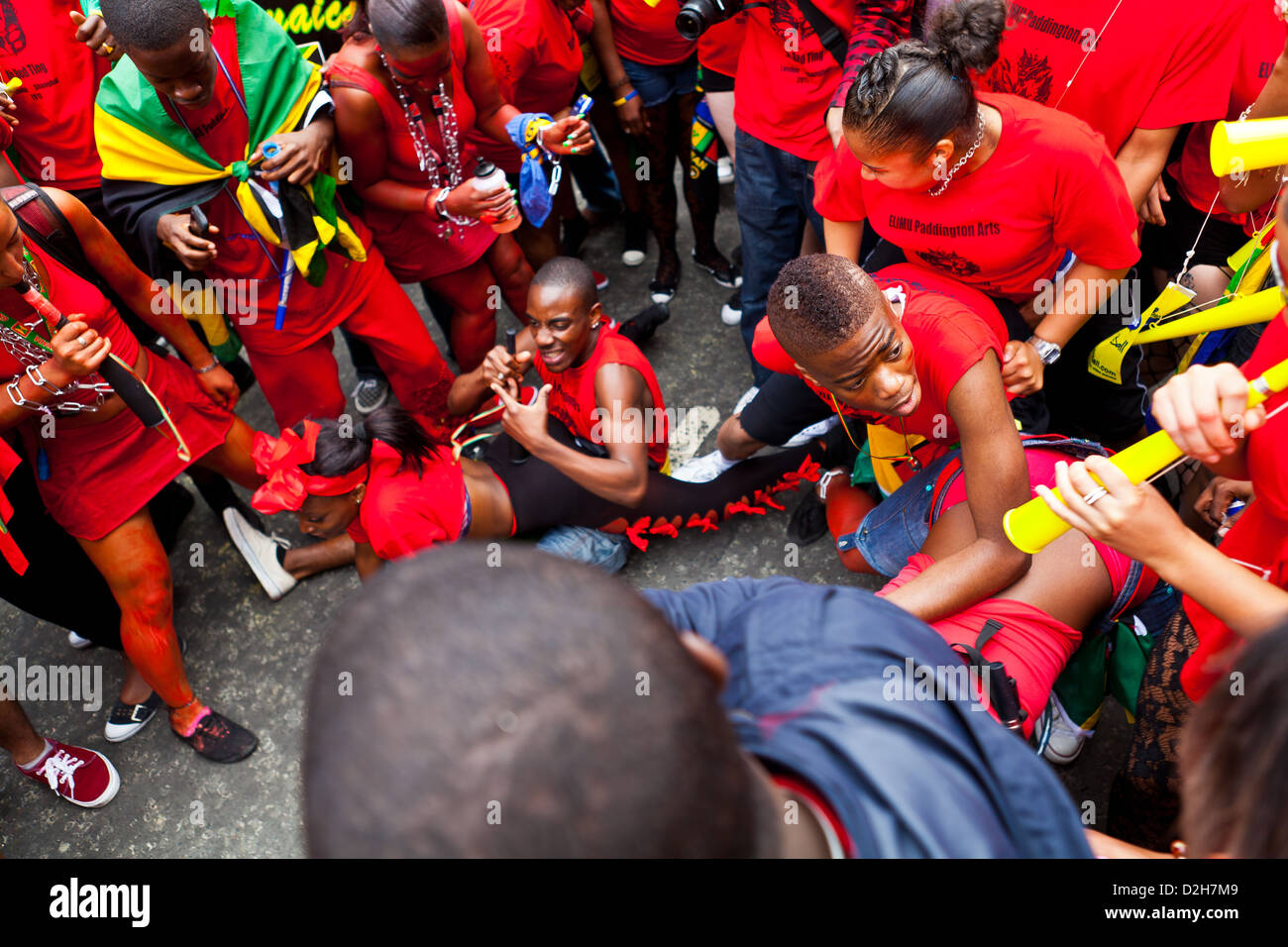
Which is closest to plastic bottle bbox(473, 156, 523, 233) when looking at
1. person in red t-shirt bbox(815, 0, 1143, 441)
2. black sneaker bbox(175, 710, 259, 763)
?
person in red t-shirt bbox(815, 0, 1143, 441)

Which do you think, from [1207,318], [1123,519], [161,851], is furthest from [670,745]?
[161,851]

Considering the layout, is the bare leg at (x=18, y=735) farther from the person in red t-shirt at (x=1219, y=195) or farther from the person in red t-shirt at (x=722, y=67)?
the person in red t-shirt at (x=1219, y=195)

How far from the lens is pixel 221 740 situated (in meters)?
2.71

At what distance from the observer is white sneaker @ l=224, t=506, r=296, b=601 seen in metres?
3.12

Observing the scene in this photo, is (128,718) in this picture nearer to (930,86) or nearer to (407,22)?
(407,22)

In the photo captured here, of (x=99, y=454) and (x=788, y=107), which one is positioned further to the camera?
(x=788, y=107)

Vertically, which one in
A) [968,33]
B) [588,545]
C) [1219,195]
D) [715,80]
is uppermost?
[968,33]

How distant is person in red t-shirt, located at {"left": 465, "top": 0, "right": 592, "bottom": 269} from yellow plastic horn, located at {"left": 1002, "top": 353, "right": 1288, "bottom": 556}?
2.26 metres

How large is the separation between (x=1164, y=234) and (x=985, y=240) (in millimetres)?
1037

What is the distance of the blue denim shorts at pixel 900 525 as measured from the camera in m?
2.33

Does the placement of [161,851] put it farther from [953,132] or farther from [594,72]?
[594,72]

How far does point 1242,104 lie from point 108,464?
3375mm

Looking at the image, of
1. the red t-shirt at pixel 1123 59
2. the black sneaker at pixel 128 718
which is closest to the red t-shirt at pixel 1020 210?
the red t-shirt at pixel 1123 59

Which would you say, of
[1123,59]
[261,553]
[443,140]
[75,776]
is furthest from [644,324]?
[75,776]
